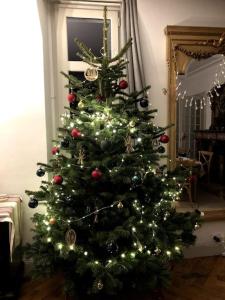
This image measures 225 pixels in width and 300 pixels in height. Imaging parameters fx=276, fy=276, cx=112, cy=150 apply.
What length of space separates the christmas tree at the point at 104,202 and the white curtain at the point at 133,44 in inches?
21.4

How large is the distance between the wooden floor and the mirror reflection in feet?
1.97

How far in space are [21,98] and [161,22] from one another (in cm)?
161

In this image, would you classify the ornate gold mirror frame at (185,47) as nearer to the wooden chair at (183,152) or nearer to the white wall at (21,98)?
the wooden chair at (183,152)

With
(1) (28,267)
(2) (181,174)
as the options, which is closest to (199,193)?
(2) (181,174)

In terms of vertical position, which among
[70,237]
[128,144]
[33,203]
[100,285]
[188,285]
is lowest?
[188,285]

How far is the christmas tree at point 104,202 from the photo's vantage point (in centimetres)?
192

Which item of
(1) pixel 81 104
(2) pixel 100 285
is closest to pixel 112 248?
(2) pixel 100 285

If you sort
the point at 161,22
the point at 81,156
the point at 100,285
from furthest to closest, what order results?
the point at 161,22
the point at 81,156
the point at 100,285

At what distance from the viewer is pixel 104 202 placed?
6.65ft

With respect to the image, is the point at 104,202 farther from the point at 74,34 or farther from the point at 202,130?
the point at 74,34

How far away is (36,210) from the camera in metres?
2.62

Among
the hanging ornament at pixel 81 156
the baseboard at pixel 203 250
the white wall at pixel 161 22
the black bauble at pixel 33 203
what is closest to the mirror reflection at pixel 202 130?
the white wall at pixel 161 22

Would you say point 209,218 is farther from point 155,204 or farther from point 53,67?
point 53,67

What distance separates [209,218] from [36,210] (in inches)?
70.3
